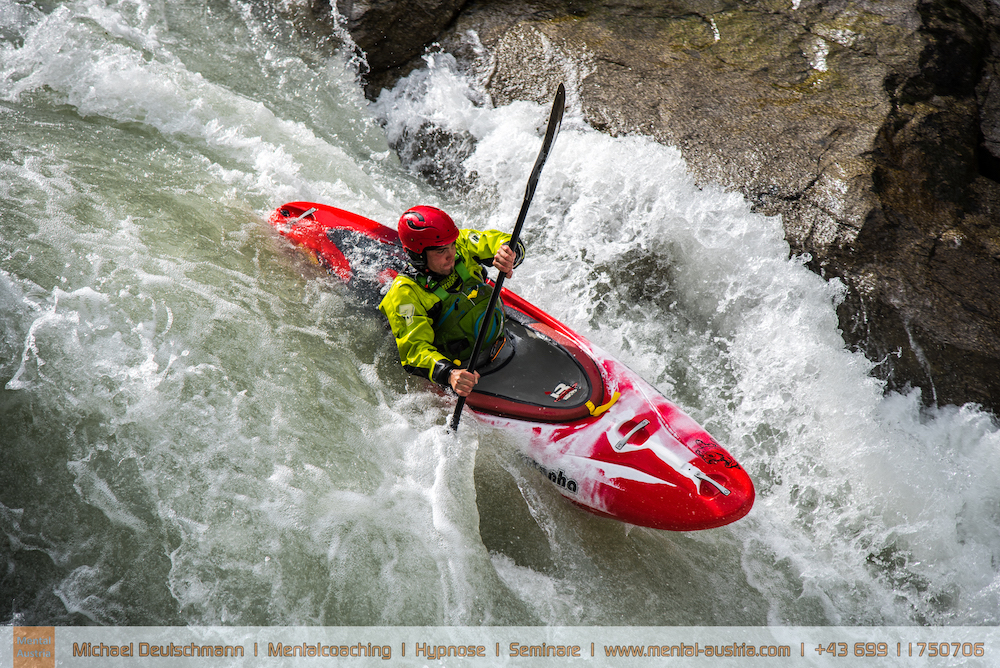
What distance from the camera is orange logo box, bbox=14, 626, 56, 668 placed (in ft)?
8.96

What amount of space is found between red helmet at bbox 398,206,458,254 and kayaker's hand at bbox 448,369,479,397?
709 millimetres

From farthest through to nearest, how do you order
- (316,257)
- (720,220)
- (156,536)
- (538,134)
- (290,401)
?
(538,134)
(720,220)
(316,257)
(290,401)
(156,536)

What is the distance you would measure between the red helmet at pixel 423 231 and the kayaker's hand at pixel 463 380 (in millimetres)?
709

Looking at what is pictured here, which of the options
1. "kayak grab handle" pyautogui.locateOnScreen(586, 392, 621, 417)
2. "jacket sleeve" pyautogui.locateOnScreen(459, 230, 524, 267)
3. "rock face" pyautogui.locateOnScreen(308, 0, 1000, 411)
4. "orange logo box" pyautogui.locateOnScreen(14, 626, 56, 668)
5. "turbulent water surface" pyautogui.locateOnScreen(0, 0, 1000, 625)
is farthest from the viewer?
"rock face" pyautogui.locateOnScreen(308, 0, 1000, 411)

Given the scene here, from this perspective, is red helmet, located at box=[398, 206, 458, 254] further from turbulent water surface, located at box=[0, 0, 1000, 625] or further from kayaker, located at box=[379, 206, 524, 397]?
turbulent water surface, located at box=[0, 0, 1000, 625]

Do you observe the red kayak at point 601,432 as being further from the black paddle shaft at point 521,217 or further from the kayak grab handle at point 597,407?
the black paddle shaft at point 521,217

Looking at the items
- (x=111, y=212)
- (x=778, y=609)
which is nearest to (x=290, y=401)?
(x=111, y=212)

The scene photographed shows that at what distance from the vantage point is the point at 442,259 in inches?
130

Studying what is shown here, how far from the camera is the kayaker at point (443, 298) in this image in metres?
3.22

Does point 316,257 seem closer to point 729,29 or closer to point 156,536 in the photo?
point 156,536

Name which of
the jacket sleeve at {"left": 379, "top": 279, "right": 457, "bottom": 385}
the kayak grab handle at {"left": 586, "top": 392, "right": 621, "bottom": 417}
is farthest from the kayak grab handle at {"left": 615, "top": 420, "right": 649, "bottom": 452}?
the jacket sleeve at {"left": 379, "top": 279, "right": 457, "bottom": 385}

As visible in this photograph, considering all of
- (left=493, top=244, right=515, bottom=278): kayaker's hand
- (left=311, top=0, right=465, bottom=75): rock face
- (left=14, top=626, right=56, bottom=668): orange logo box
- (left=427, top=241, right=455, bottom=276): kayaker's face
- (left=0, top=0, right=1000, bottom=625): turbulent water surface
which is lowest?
(left=14, top=626, right=56, bottom=668): orange logo box

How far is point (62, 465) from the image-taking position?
3.15 meters

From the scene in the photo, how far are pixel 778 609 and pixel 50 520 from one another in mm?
3877
